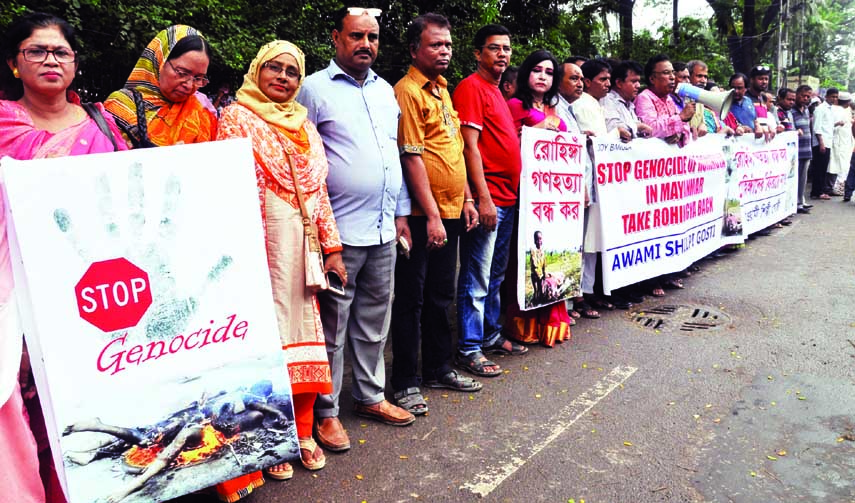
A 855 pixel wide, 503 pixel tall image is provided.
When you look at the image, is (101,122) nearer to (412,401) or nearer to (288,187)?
(288,187)

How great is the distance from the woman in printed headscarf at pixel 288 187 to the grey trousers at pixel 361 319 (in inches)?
10.4

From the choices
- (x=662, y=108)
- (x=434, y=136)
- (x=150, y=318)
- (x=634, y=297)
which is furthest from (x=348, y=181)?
(x=662, y=108)

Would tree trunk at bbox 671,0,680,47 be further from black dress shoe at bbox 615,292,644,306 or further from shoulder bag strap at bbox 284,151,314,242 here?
shoulder bag strap at bbox 284,151,314,242

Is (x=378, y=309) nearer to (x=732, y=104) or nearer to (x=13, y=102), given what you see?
(x=13, y=102)

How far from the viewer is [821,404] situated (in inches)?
159

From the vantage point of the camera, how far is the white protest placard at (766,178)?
8648 millimetres

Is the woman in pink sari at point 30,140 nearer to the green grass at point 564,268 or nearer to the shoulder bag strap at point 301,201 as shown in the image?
the shoulder bag strap at point 301,201

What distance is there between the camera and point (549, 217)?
4984 millimetres

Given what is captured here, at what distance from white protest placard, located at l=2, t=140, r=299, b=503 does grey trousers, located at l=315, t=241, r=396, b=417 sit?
721 millimetres

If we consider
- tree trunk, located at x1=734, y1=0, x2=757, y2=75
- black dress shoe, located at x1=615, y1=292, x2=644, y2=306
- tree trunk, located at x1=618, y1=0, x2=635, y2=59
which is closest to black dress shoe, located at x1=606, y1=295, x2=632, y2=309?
black dress shoe, located at x1=615, y1=292, x2=644, y2=306

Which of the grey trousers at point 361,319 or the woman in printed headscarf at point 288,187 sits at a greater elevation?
the woman in printed headscarf at point 288,187

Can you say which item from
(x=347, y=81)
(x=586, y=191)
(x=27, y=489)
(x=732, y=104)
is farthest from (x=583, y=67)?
(x=27, y=489)

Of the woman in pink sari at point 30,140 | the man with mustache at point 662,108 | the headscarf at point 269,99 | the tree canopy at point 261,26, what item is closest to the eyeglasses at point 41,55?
the woman in pink sari at point 30,140

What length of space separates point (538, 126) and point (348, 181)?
1954 mm
